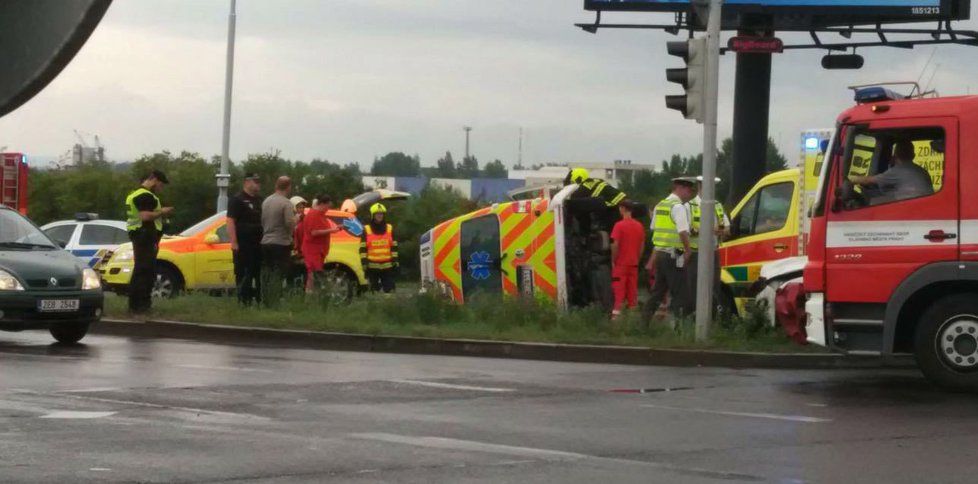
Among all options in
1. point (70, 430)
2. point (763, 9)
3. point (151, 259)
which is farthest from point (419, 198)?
point (70, 430)

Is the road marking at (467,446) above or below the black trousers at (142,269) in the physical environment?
below

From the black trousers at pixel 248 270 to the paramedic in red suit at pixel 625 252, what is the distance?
4.39 metres

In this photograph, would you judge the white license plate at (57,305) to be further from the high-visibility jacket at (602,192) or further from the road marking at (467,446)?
the road marking at (467,446)

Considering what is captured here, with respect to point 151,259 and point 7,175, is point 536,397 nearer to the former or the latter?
point 151,259

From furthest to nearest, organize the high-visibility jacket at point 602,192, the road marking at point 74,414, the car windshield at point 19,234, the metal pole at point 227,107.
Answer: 1. the metal pole at point 227,107
2. the high-visibility jacket at point 602,192
3. the car windshield at point 19,234
4. the road marking at point 74,414

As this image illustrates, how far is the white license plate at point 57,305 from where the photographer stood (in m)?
15.3

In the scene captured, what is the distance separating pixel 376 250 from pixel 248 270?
5.78 meters

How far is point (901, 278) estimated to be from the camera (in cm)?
1237

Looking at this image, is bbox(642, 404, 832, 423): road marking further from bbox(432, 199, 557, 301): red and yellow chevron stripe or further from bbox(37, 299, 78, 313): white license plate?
bbox(432, 199, 557, 301): red and yellow chevron stripe

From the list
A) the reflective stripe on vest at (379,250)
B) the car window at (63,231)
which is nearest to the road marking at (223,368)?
the reflective stripe on vest at (379,250)

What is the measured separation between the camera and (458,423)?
9.49 m

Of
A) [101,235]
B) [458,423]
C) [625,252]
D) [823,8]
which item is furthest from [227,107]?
[458,423]

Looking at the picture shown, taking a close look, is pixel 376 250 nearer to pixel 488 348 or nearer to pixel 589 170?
pixel 488 348

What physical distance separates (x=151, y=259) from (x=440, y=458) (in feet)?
37.5
